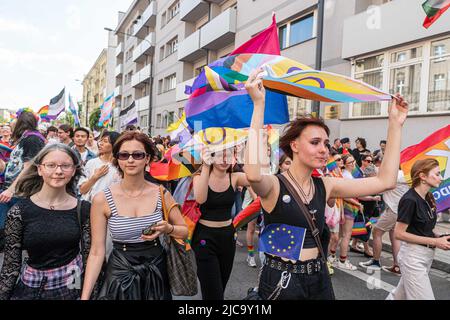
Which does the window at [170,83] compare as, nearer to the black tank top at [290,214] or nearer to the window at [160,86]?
the window at [160,86]

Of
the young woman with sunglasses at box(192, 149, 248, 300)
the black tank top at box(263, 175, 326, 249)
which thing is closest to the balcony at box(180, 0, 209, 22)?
the young woman with sunglasses at box(192, 149, 248, 300)

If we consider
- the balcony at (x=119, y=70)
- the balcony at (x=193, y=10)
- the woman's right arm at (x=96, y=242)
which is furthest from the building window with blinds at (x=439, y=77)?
the balcony at (x=119, y=70)

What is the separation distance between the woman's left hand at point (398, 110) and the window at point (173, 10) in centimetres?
2955

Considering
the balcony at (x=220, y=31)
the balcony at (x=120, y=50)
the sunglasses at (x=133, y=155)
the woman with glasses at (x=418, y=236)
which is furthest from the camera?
the balcony at (x=120, y=50)

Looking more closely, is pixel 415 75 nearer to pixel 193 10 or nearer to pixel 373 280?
pixel 373 280

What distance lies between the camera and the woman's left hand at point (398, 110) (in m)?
2.29

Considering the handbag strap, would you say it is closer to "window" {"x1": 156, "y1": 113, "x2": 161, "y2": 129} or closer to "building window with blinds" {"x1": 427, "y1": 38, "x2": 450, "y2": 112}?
"building window with blinds" {"x1": 427, "y1": 38, "x2": 450, "y2": 112}

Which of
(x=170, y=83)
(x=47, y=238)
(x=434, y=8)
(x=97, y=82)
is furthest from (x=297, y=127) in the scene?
(x=97, y=82)

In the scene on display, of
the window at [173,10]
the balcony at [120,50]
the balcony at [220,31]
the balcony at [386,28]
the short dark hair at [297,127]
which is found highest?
the balcony at [120,50]

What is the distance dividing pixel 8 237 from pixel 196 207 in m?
1.74

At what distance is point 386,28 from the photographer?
10562mm

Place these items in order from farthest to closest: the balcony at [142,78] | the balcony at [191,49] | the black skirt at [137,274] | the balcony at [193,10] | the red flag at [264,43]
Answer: the balcony at [142,78], the balcony at [193,10], the balcony at [191,49], the red flag at [264,43], the black skirt at [137,274]

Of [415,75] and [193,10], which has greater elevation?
[193,10]

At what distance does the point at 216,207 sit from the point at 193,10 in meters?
23.4
